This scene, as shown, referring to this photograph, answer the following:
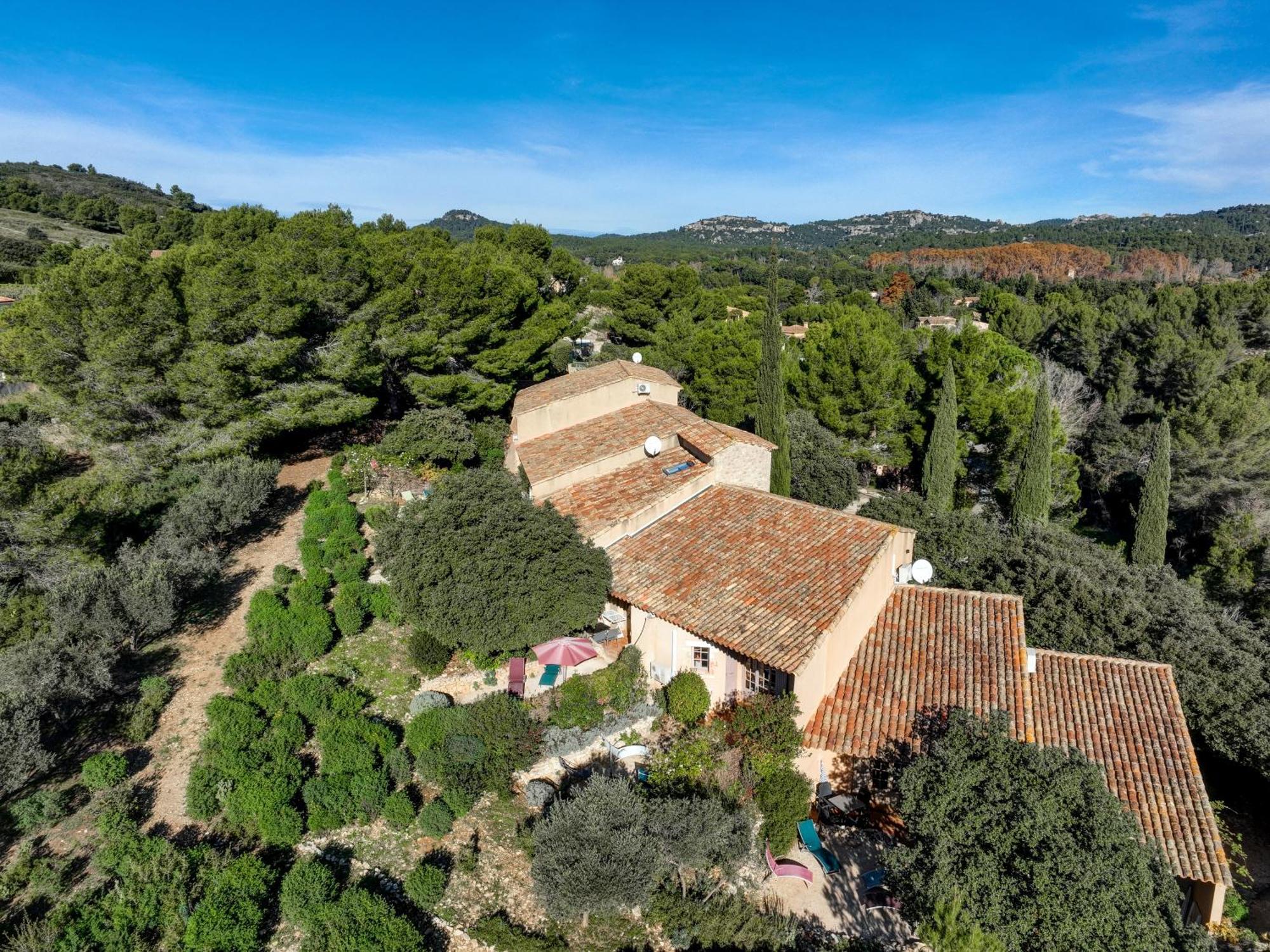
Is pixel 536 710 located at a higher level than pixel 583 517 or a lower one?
lower

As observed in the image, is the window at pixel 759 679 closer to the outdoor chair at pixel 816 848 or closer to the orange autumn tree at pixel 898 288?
the outdoor chair at pixel 816 848

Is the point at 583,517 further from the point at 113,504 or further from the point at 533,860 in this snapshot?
the point at 113,504

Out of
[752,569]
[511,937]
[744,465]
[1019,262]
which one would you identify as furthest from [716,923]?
[1019,262]

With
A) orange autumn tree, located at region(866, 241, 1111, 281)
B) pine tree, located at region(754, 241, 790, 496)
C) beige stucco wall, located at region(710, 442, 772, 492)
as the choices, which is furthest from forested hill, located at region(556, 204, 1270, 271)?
beige stucco wall, located at region(710, 442, 772, 492)

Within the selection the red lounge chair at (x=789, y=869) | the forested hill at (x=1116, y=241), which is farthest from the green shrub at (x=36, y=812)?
the forested hill at (x=1116, y=241)

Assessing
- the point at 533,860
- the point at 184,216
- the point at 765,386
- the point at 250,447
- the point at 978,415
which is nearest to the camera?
the point at 533,860

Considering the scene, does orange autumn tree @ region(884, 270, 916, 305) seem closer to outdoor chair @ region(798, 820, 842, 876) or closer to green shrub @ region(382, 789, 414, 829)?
outdoor chair @ region(798, 820, 842, 876)

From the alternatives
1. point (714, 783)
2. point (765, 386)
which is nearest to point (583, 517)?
point (714, 783)

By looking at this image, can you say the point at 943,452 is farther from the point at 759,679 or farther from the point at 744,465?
the point at 759,679
